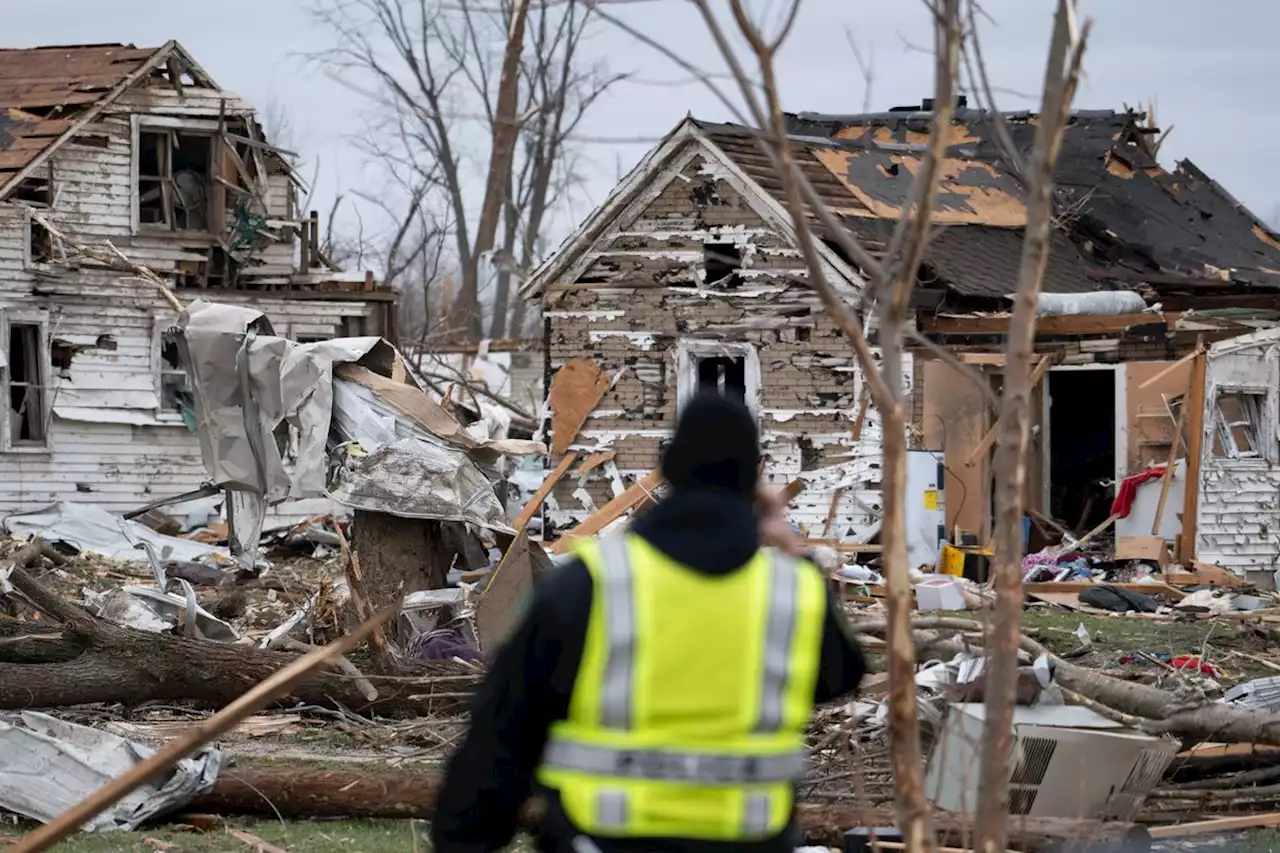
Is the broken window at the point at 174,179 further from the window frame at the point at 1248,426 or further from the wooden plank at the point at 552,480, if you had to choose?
the window frame at the point at 1248,426

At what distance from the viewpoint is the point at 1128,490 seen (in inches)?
687

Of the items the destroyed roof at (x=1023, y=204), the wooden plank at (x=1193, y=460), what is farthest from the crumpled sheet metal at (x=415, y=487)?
the wooden plank at (x=1193, y=460)

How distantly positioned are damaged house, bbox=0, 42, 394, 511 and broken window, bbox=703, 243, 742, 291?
17.6ft

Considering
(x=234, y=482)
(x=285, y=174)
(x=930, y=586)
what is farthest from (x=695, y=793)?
(x=285, y=174)

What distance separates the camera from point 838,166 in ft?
68.5

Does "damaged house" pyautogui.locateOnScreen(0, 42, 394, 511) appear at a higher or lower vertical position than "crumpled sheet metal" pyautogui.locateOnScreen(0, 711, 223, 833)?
higher

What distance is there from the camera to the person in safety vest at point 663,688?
3.15 metres

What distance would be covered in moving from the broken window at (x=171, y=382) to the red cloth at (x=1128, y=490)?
1145cm

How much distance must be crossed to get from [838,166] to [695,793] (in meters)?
18.2

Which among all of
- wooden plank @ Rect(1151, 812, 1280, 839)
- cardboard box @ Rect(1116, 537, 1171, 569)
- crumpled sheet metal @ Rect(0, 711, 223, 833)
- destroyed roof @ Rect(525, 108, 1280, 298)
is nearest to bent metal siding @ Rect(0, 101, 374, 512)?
destroyed roof @ Rect(525, 108, 1280, 298)

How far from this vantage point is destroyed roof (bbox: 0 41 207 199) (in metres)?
21.6

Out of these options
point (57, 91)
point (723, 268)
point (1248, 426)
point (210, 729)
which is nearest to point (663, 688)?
point (210, 729)

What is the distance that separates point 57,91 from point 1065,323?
42.9 ft

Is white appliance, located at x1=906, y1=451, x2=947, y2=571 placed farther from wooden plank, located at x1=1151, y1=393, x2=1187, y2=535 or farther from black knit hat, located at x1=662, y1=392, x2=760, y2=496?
black knit hat, located at x1=662, y1=392, x2=760, y2=496
